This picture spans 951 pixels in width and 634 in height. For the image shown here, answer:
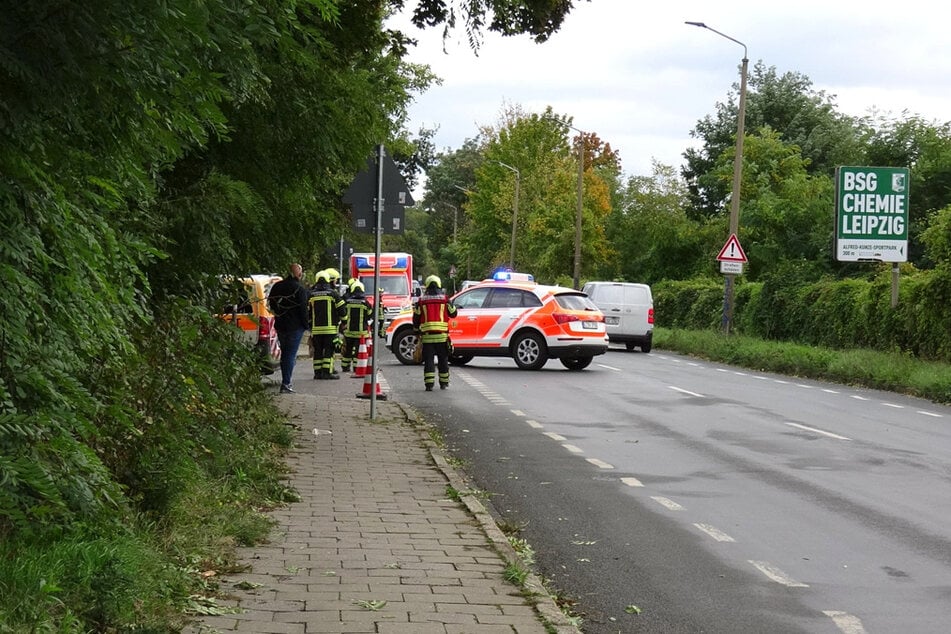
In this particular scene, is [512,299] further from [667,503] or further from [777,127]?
[777,127]

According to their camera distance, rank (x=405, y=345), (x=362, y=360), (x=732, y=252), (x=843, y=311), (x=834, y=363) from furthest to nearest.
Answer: (x=732, y=252) < (x=843, y=311) < (x=405, y=345) < (x=834, y=363) < (x=362, y=360)

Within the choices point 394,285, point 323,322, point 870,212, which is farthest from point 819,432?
point 394,285

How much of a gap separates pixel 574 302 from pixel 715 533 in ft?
58.2

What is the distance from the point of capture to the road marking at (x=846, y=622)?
6352 mm

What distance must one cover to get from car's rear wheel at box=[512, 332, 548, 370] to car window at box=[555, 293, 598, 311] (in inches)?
32.6

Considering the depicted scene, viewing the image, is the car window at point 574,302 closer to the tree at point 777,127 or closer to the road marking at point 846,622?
the road marking at point 846,622

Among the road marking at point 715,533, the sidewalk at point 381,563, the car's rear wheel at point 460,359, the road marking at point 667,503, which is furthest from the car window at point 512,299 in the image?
the road marking at point 715,533

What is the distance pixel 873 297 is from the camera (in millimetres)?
29359

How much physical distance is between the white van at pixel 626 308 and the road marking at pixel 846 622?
28996 millimetres

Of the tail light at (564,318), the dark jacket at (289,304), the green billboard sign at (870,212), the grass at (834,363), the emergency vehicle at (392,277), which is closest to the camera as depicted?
the dark jacket at (289,304)

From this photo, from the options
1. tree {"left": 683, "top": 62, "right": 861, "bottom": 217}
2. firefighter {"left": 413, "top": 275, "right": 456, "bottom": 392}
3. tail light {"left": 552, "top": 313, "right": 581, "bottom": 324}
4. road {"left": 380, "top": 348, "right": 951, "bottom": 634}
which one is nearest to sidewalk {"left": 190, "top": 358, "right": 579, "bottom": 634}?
road {"left": 380, "top": 348, "right": 951, "bottom": 634}

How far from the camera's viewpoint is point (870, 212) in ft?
98.5

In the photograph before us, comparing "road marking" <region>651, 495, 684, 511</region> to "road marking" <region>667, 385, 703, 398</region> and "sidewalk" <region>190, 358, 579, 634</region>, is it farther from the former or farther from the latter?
"road marking" <region>667, 385, 703, 398</region>

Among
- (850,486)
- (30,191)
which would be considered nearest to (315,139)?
(850,486)
